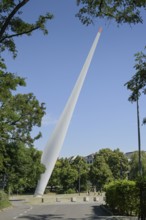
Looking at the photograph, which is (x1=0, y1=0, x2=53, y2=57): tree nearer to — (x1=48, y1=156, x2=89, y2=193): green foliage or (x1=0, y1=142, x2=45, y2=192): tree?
(x1=0, y1=142, x2=45, y2=192): tree

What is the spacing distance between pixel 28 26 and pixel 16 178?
3656 cm

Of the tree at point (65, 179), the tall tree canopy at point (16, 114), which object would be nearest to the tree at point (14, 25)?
the tall tree canopy at point (16, 114)

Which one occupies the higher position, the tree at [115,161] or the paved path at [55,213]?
the tree at [115,161]

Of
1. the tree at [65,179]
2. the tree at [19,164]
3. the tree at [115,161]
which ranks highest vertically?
the tree at [115,161]

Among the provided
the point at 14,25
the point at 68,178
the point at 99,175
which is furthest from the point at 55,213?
the point at 99,175

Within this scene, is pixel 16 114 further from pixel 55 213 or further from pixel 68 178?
pixel 68 178

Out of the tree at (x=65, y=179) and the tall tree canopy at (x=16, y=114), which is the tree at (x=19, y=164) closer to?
the tall tree canopy at (x=16, y=114)

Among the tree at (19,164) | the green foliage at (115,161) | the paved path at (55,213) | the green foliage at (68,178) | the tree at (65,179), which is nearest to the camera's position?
the paved path at (55,213)

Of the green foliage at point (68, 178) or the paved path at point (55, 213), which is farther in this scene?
the green foliage at point (68, 178)

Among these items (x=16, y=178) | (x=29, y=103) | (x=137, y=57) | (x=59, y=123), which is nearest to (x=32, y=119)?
(x=29, y=103)

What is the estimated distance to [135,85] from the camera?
1600 cm

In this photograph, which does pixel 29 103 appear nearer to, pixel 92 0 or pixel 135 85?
pixel 135 85

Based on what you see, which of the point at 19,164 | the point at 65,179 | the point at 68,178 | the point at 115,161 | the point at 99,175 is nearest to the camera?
the point at 19,164

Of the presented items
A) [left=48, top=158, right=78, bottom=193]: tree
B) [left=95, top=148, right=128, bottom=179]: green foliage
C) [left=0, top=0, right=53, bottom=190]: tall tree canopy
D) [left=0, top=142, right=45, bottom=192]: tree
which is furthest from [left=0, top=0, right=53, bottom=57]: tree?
[left=95, top=148, right=128, bottom=179]: green foliage
